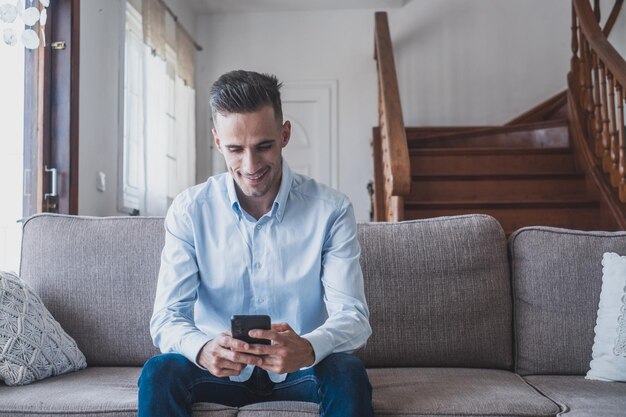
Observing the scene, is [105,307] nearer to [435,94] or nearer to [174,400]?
[174,400]

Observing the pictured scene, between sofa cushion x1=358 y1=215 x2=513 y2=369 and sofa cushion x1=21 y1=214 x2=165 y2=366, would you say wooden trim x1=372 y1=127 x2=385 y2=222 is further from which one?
sofa cushion x1=21 y1=214 x2=165 y2=366

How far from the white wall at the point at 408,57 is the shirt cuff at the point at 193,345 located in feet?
16.1

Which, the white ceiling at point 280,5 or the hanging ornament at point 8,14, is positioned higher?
the white ceiling at point 280,5

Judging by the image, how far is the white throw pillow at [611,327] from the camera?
6.73 ft

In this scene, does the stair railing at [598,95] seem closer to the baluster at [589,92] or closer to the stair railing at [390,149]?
the baluster at [589,92]

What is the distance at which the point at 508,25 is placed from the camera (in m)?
6.55

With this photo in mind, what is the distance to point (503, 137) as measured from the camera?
5.66 metres

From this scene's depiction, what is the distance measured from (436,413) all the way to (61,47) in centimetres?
304

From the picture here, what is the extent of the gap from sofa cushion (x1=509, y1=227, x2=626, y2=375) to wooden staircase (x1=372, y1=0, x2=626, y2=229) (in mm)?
1647

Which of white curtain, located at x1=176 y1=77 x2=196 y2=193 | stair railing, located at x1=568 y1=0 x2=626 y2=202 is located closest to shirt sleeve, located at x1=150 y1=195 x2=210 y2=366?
stair railing, located at x1=568 y1=0 x2=626 y2=202

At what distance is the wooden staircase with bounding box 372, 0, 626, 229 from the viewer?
13.6 feet

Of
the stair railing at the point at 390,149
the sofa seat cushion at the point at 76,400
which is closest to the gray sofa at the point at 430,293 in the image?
the sofa seat cushion at the point at 76,400

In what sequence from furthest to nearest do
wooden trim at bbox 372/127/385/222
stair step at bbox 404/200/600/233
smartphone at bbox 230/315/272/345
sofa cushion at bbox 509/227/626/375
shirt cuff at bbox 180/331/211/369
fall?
wooden trim at bbox 372/127/385/222 < stair step at bbox 404/200/600/233 < sofa cushion at bbox 509/227/626/375 < shirt cuff at bbox 180/331/211/369 < smartphone at bbox 230/315/272/345

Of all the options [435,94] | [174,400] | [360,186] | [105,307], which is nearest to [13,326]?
[105,307]
